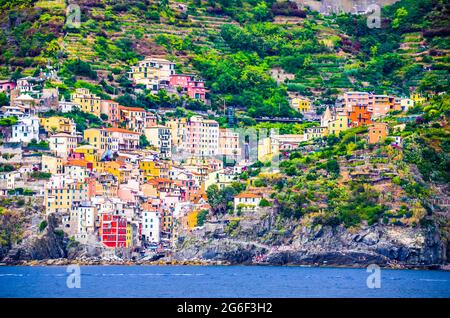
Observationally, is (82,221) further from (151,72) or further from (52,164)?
(151,72)

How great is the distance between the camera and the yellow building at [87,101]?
79.7m

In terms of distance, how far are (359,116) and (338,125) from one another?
61.3 inches

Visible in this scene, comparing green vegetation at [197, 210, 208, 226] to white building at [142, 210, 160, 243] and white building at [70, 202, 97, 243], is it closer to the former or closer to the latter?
white building at [142, 210, 160, 243]

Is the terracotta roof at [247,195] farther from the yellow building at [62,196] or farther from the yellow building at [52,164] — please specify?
the yellow building at [52,164]

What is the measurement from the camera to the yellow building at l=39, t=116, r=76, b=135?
75.2m

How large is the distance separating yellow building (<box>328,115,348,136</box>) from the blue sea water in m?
19.4

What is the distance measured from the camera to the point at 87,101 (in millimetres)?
80500

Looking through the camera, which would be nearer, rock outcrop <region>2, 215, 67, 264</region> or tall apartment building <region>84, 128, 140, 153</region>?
rock outcrop <region>2, 215, 67, 264</region>

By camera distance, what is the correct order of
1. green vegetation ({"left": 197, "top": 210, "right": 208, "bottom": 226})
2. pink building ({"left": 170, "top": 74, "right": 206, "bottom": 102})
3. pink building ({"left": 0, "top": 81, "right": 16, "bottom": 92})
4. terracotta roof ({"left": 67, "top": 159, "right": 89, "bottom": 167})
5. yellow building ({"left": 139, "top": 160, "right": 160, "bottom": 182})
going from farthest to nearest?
1. pink building ({"left": 170, "top": 74, "right": 206, "bottom": 102})
2. pink building ({"left": 0, "top": 81, "right": 16, "bottom": 92})
3. yellow building ({"left": 139, "top": 160, "right": 160, "bottom": 182})
4. terracotta roof ({"left": 67, "top": 159, "right": 89, "bottom": 167})
5. green vegetation ({"left": 197, "top": 210, "right": 208, "bottom": 226})

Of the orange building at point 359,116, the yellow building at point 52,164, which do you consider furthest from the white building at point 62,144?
the orange building at point 359,116

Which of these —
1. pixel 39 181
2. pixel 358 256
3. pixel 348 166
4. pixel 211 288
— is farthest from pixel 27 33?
pixel 211 288

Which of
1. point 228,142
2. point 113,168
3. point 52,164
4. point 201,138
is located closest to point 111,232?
point 52,164

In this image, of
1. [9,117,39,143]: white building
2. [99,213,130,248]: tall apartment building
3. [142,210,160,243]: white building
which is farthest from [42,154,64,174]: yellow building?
[99,213,130,248]: tall apartment building

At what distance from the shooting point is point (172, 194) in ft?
230
